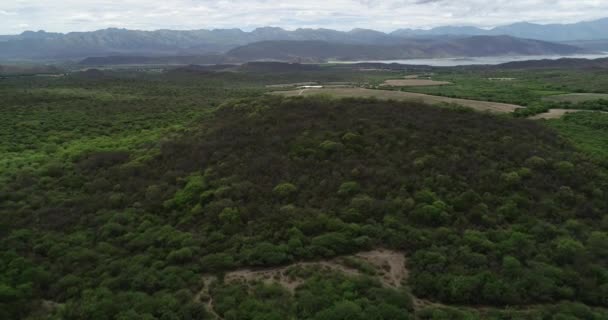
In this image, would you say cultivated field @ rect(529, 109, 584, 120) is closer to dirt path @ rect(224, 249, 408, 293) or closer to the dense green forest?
the dense green forest

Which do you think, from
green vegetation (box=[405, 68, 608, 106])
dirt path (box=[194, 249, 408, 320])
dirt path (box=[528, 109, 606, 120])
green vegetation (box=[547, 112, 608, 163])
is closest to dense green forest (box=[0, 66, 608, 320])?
dirt path (box=[194, 249, 408, 320])

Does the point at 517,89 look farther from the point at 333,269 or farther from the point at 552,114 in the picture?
the point at 333,269

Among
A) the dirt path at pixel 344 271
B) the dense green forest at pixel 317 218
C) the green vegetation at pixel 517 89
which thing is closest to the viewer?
the dense green forest at pixel 317 218

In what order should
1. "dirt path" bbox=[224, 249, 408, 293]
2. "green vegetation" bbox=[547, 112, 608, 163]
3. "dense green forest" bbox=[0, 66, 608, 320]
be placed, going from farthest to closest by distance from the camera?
"green vegetation" bbox=[547, 112, 608, 163] < "dirt path" bbox=[224, 249, 408, 293] < "dense green forest" bbox=[0, 66, 608, 320]

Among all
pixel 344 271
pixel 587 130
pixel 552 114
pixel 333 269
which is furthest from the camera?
pixel 552 114

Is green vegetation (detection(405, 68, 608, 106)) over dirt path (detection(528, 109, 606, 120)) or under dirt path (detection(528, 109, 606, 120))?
over

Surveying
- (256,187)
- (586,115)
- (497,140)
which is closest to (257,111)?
(256,187)

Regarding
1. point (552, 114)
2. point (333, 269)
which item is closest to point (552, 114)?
point (552, 114)

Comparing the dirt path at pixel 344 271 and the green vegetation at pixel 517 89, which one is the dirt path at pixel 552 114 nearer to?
the green vegetation at pixel 517 89

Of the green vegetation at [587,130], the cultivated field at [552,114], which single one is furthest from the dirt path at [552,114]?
the green vegetation at [587,130]
